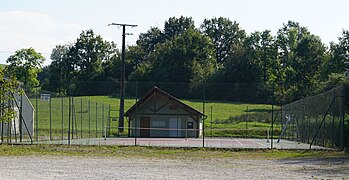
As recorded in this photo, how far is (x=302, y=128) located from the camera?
37125 millimetres

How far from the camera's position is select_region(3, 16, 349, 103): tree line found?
237 feet

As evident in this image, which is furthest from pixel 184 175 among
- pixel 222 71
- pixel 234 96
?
pixel 222 71

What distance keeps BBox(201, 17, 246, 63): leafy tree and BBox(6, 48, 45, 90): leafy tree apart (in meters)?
30.7

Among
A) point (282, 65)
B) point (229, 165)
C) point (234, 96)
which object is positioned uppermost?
point (282, 65)

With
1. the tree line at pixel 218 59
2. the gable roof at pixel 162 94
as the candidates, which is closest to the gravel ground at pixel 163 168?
the gable roof at pixel 162 94

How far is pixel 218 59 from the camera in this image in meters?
99.4

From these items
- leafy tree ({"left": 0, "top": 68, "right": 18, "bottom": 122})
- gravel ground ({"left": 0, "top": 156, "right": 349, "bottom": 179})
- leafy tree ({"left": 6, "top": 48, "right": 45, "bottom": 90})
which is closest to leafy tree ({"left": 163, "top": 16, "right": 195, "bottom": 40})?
A: leafy tree ({"left": 6, "top": 48, "right": 45, "bottom": 90})

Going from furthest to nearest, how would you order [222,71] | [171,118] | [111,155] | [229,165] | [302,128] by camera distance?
[222,71]
[171,118]
[302,128]
[111,155]
[229,165]

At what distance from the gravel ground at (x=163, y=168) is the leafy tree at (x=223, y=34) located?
249 ft

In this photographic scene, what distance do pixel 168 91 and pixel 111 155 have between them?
25073 mm

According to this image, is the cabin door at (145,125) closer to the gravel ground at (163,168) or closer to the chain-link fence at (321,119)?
the chain-link fence at (321,119)

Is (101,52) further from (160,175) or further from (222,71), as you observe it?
(160,175)

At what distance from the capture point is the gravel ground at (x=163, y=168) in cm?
1681

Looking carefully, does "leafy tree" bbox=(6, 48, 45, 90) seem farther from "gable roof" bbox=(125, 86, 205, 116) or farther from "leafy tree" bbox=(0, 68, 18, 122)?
"leafy tree" bbox=(0, 68, 18, 122)
